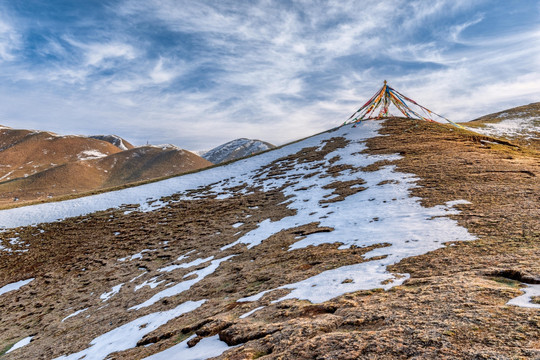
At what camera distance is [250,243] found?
13.9 meters

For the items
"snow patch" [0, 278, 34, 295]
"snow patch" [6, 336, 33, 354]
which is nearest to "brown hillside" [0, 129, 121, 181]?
"snow patch" [0, 278, 34, 295]

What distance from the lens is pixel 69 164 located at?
10106 centimetres

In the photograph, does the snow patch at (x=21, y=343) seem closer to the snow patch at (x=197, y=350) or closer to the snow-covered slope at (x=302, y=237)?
the snow-covered slope at (x=302, y=237)

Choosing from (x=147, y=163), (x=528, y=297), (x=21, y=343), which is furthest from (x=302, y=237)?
(x=147, y=163)

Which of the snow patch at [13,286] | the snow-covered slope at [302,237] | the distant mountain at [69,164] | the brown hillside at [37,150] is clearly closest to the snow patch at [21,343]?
the snow-covered slope at [302,237]

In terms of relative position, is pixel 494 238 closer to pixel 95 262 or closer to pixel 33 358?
pixel 33 358

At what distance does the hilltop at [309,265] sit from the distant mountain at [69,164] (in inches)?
2917

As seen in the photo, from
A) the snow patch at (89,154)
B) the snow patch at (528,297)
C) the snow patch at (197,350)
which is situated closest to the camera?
the snow patch at (528,297)

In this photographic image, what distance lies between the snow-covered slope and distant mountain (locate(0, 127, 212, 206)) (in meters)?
72.7

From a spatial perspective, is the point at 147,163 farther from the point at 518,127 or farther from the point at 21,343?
the point at 518,127

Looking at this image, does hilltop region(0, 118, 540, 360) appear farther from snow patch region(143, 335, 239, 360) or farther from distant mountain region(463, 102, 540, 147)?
distant mountain region(463, 102, 540, 147)

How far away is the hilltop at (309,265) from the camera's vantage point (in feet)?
13.5

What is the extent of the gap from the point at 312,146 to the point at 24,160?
495ft

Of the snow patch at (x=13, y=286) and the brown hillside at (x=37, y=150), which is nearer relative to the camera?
the snow patch at (x=13, y=286)
